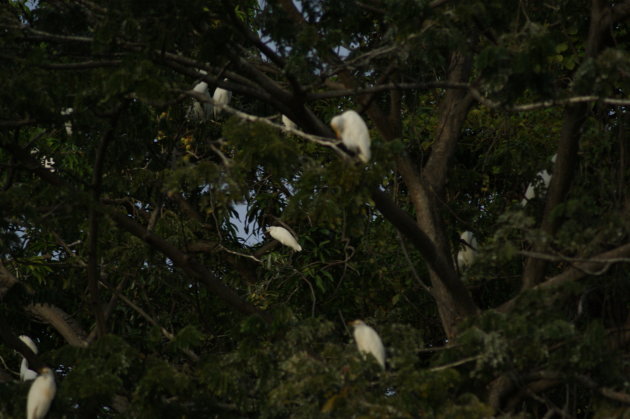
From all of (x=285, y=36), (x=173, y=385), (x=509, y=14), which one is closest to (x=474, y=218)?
(x=509, y=14)

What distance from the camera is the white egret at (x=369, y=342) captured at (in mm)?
4461

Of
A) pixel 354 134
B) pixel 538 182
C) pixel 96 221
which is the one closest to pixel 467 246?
pixel 538 182

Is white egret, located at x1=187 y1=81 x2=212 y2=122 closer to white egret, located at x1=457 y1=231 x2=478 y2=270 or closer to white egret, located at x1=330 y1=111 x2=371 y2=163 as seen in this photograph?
white egret, located at x1=457 y1=231 x2=478 y2=270

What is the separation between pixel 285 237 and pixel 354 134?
2.82 m

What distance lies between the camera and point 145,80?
4.27 meters

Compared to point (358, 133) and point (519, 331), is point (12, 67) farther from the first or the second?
point (519, 331)

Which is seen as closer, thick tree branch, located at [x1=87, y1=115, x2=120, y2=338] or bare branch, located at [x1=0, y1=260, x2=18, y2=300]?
thick tree branch, located at [x1=87, y1=115, x2=120, y2=338]

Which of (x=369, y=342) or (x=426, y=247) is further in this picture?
(x=426, y=247)

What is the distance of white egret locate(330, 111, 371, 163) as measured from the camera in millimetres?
4258

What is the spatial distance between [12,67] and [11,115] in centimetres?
23

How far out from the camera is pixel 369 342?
4547 mm

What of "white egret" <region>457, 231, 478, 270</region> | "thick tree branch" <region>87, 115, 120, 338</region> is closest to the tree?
"thick tree branch" <region>87, 115, 120, 338</region>

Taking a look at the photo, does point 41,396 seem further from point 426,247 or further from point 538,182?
point 538,182

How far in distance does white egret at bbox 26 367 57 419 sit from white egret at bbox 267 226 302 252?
2.57 meters
